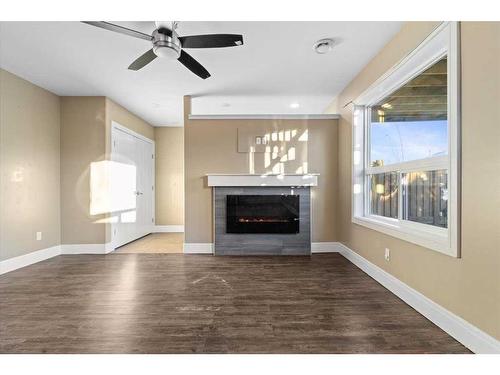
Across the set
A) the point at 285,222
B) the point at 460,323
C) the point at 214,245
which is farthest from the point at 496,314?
the point at 214,245

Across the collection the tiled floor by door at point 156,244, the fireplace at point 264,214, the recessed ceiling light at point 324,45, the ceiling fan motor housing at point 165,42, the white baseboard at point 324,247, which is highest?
the recessed ceiling light at point 324,45

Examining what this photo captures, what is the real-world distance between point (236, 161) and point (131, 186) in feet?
7.41

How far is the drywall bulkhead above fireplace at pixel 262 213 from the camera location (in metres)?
3.99

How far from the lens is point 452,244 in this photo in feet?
5.75

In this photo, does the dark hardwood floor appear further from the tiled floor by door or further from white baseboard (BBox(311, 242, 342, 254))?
the tiled floor by door

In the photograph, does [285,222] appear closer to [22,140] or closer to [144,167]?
[144,167]

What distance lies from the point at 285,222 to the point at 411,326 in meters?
2.30

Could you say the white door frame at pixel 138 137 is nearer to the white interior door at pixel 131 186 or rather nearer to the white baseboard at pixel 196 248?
the white interior door at pixel 131 186

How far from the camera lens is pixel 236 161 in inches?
162

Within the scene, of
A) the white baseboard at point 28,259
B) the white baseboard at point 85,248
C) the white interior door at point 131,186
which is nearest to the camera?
the white baseboard at point 28,259

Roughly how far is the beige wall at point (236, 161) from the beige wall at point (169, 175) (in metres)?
2.18

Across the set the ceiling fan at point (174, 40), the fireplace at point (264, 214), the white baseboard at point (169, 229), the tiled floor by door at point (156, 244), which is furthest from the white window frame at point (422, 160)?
the white baseboard at point (169, 229)

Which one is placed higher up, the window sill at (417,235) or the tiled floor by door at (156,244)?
the window sill at (417,235)
